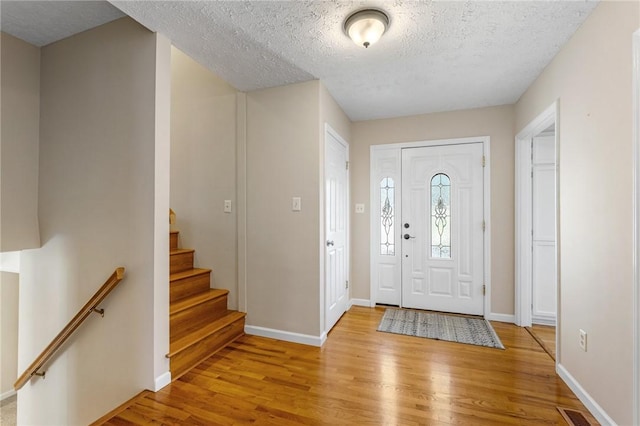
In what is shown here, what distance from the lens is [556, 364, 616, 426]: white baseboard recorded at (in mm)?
1643

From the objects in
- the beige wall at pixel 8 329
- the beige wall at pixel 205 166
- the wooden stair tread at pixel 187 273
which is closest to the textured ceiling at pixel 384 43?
the beige wall at pixel 205 166

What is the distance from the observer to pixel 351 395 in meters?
1.94

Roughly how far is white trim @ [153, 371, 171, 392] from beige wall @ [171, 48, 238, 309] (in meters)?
0.99

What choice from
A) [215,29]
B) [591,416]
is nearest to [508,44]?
[215,29]

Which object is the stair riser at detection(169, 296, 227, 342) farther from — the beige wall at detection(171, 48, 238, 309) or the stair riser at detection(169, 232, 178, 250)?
the stair riser at detection(169, 232, 178, 250)

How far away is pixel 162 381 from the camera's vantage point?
2041 millimetres

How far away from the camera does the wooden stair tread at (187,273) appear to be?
2668mm

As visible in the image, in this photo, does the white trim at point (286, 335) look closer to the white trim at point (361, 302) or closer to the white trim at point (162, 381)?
the white trim at point (162, 381)

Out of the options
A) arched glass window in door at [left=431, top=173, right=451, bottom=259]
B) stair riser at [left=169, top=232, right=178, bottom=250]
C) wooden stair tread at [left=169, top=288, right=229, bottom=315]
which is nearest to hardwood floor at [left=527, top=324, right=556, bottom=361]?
arched glass window in door at [left=431, top=173, right=451, bottom=259]

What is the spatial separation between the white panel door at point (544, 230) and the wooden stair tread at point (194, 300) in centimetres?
338

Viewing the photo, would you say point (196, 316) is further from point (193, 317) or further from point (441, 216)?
point (441, 216)

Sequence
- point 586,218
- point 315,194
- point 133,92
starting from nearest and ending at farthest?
1. point 586,218
2. point 133,92
3. point 315,194

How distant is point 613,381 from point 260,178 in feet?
9.49

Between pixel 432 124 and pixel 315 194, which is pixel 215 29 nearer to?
pixel 315 194
